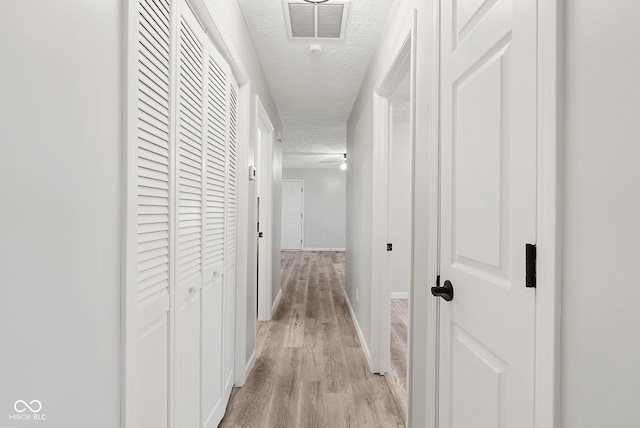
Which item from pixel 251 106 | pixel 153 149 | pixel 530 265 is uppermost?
pixel 251 106

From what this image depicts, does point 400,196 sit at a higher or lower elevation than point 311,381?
higher

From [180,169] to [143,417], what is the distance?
0.85m

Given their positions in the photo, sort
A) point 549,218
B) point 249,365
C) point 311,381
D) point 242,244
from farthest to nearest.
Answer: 1. point 249,365
2. point 311,381
3. point 242,244
4. point 549,218

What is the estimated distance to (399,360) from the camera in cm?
282

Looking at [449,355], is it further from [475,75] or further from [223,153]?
[223,153]

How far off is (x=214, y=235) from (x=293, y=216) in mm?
8458

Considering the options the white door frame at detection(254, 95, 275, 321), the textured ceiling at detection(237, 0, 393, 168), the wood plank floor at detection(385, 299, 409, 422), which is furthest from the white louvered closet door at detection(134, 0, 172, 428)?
the white door frame at detection(254, 95, 275, 321)

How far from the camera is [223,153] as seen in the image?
1957 millimetres

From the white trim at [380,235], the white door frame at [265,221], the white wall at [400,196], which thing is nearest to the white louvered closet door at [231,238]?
the white trim at [380,235]

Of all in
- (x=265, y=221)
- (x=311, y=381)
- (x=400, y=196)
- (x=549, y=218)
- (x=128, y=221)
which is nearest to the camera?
(x=549, y=218)

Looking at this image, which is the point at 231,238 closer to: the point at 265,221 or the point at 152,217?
the point at 152,217

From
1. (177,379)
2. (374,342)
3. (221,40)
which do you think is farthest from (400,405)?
(221,40)

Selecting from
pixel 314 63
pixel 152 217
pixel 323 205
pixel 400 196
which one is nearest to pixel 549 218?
pixel 152 217

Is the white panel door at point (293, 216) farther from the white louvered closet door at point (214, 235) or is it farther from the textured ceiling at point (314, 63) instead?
the white louvered closet door at point (214, 235)
